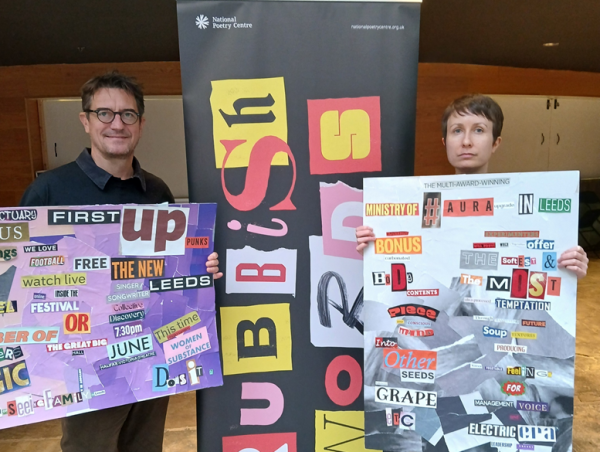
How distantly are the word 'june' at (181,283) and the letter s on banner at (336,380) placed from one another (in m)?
0.56

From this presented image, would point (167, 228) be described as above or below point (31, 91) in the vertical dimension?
below

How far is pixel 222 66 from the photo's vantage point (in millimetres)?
1349

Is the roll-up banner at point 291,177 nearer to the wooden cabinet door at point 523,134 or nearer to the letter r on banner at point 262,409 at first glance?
the letter r on banner at point 262,409

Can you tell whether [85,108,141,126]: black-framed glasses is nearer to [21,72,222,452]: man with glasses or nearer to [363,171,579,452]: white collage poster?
[21,72,222,452]: man with glasses

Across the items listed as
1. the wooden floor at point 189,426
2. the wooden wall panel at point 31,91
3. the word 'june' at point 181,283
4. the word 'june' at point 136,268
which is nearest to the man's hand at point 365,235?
the word 'june' at point 181,283

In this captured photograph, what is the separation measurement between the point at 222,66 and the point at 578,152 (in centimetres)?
587

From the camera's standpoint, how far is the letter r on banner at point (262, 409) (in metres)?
1.45

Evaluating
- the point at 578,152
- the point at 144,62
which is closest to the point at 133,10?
the point at 144,62

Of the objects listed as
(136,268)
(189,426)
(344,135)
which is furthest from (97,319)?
(189,426)

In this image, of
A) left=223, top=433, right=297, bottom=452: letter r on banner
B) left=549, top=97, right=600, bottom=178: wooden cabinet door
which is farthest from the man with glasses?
left=549, top=97, right=600, bottom=178: wooden cabinet door

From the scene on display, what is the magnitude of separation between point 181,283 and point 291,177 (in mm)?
527

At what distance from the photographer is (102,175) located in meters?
1.38

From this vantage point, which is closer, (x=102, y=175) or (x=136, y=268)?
(x=136, y=268)

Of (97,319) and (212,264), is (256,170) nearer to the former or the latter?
(212,264)
